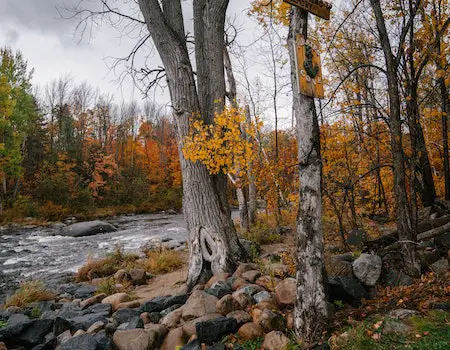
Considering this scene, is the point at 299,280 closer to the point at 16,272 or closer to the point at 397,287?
the point at 397,287

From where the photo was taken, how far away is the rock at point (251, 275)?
446 cm

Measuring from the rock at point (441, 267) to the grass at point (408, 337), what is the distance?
4.44ft

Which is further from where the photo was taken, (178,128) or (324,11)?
(178,128)

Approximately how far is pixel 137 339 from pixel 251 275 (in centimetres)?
182

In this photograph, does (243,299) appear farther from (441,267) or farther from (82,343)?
(441,267)

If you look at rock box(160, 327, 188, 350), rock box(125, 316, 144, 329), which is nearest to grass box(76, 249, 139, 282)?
rock box(125, 316, 144, 329)

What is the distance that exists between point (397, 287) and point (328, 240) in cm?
386

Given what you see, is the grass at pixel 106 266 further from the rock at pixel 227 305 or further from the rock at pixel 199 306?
the rock at pixel 227 305

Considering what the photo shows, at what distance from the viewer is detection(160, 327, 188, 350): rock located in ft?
10.7

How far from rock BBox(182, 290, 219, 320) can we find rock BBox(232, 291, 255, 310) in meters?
0.31

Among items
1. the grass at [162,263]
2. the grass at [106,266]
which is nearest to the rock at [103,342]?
the grass at [162,263]

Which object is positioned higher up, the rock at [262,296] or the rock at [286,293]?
the rock at [286,293]

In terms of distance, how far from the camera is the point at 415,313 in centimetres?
265

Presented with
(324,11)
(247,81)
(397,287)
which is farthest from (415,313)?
(247,81)
